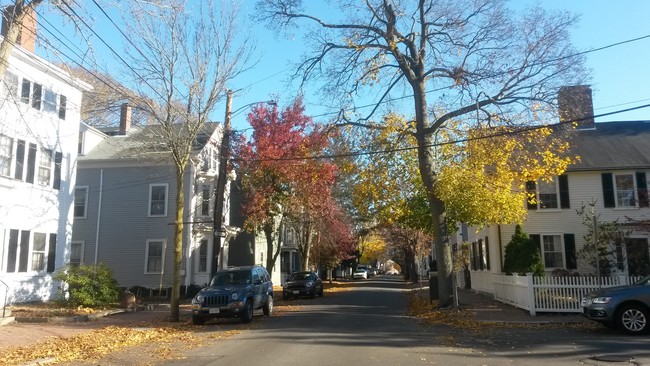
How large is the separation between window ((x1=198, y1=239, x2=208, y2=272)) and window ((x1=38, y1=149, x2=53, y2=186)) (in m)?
10.0

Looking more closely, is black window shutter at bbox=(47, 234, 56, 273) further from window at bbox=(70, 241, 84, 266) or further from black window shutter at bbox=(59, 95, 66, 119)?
window at bbox=(70, 241, 84, 266)

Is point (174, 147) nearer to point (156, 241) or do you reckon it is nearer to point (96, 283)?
point (96, 283)

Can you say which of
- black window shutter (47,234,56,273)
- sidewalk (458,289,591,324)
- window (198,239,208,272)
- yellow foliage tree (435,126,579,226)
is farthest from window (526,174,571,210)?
black window shutter (47,234,56,273)

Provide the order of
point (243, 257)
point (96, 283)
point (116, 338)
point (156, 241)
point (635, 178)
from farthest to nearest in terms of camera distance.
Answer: point (243, 257), point (156, 241), point (635, 178), point (96, 283), point (116, 338)

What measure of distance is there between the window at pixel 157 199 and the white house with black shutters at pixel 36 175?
5.94 metres

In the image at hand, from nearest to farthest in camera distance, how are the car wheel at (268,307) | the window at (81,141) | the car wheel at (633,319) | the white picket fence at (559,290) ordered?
1. the car wheel at (633,319)
2. the white picket fence at (559,290)
3. the car wheel at (268,307)
4. the window at (81,141)

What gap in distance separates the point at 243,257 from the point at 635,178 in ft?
81.4

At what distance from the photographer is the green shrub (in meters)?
21.9

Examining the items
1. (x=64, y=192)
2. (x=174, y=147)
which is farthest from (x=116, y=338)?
(x=64, y=192)

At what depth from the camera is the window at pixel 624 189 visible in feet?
78.4

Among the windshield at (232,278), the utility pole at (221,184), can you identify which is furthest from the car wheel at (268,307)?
the utility pole at (221,184)

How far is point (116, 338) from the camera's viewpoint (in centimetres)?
1298

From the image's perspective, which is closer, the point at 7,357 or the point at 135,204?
the point at 7,357

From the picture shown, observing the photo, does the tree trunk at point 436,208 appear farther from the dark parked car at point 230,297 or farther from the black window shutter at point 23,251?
the black window shutter at point 23,251
